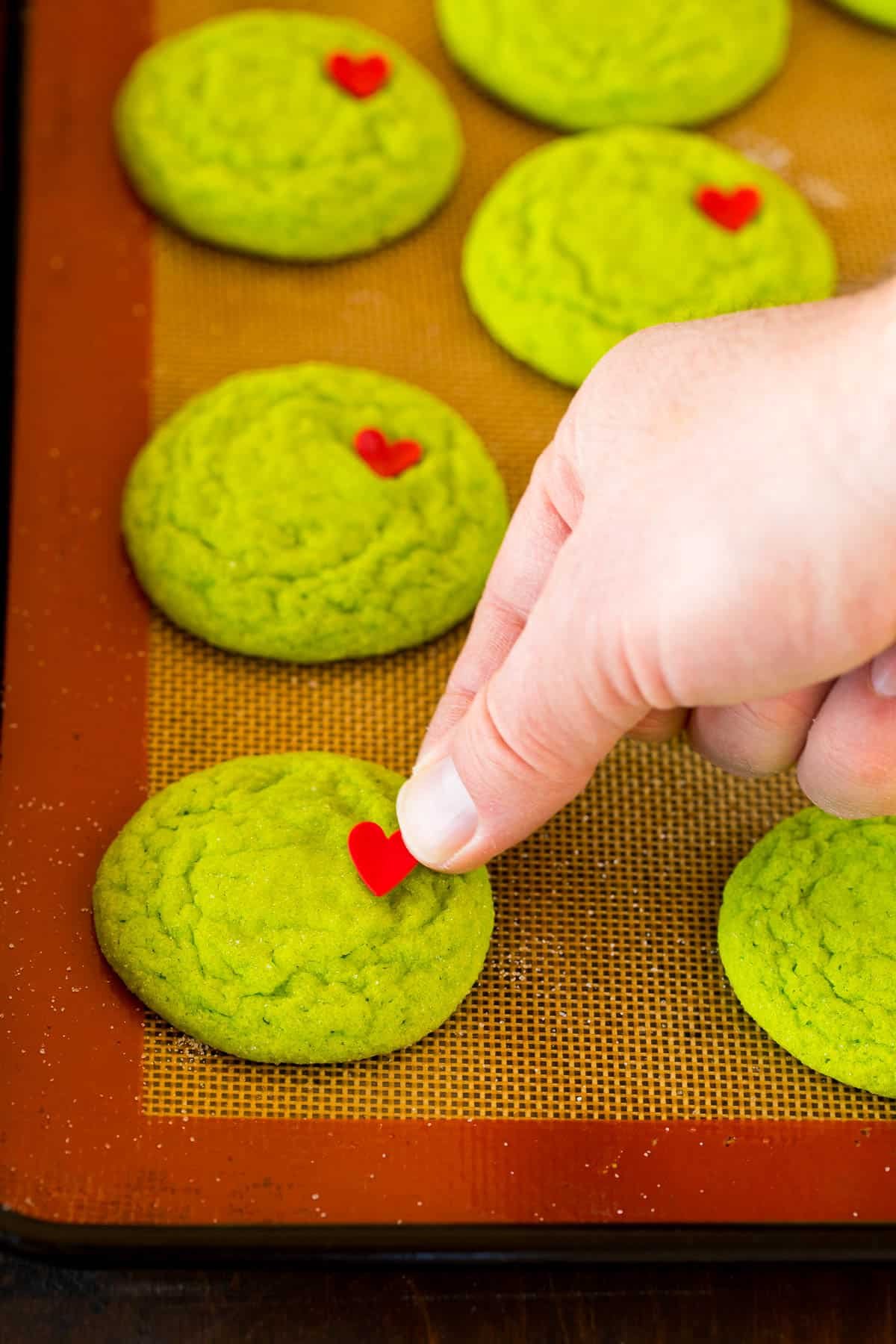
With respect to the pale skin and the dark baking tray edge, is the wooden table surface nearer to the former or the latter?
the dark baking tray edge

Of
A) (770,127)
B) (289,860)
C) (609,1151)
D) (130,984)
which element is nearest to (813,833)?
(609,1151)

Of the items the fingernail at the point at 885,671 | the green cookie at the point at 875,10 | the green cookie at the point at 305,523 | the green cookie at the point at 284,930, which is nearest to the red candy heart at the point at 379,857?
the green cookie at the point at 284,930

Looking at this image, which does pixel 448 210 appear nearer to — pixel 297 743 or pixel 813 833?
pixel 297 743

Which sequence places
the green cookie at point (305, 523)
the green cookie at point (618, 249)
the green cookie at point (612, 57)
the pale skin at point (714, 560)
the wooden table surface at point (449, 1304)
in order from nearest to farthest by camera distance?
the pale skin at point (714, 560) → the wooden table surface at point (449, 1304) → the green cookie at point (305, 523) → the green cookie at point (618, 249) → the green cookie at point (612, 57)

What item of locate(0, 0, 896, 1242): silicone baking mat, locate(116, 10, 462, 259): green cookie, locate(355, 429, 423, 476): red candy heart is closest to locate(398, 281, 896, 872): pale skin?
locate(0, 0, 896, 1242): silicone baking mat

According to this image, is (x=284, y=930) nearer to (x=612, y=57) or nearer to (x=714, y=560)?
(x=714, y=560)

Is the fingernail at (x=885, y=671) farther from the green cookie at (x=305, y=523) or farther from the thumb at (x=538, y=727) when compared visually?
the green cookie at (x=305, y=523)

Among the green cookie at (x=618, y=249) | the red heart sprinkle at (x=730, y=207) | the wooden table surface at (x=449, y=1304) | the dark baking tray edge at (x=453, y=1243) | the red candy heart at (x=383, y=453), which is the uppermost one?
the red heart sprinkle at (x=730, y=207)

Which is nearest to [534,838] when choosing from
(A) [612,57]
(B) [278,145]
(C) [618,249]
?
(C) [618,249]
